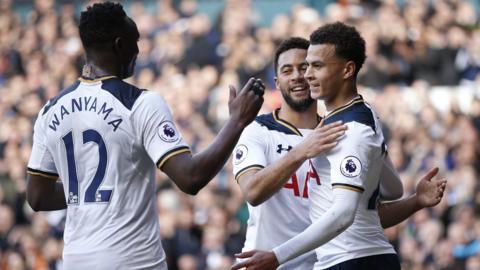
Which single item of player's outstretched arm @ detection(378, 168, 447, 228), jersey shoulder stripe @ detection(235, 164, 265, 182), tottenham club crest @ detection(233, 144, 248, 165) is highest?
tottenham club crest @ detection(233, 144, 248, 165)

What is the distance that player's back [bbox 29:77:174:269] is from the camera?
576cm

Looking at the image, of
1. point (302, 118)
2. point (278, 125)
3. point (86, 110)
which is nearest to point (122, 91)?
point (86, 110)

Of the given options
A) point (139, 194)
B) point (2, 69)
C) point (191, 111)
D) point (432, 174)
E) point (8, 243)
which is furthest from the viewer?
point (2, 69)

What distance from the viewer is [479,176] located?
562 inches

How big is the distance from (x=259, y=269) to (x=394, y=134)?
9401 mm

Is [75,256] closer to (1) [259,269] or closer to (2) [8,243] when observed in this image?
(1) [259,269]

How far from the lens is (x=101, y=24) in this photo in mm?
5852

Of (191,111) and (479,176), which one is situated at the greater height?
(191,111)

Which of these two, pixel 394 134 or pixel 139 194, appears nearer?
pixel 139 194

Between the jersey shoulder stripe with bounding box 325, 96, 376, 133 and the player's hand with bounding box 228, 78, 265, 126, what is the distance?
1.86ft

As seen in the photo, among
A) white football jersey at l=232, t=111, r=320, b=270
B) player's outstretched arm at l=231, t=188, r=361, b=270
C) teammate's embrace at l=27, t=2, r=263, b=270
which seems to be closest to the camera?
teammate's embrace at l=27, t=2, r=263, b=270

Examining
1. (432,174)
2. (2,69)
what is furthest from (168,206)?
(432,174)

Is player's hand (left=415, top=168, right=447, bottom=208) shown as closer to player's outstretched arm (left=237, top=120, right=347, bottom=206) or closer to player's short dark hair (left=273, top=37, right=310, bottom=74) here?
player's outstretched arm (left=237, top=120, right=347, bottom=206)

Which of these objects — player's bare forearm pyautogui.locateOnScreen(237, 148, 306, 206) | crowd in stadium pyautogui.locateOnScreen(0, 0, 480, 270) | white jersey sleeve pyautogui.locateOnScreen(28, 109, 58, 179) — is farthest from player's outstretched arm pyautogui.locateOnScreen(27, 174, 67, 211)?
crowd in stadium pyautogui.locateOnScreen(0, 0, 480, 270)
